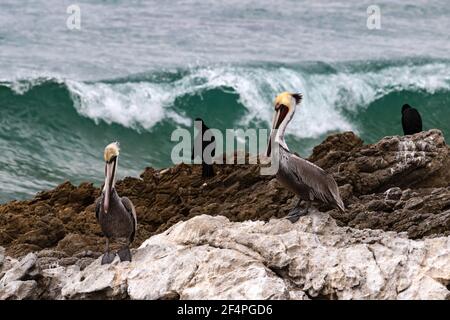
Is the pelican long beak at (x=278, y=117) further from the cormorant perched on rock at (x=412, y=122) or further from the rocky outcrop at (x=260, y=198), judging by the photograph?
the cormorant perched on rock at (x=412, y=122)

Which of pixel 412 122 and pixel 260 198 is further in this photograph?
pixel 412 122

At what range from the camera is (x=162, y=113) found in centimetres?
3247

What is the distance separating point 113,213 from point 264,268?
1899 mm

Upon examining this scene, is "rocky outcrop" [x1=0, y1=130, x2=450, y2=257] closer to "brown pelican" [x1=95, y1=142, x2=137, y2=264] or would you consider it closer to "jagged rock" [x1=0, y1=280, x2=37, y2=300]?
"brown pelican" [x1=95, y1=142, x2=137, y2=264]

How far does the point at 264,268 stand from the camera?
34.9ft

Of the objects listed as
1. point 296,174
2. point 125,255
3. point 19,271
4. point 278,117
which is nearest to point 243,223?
point 296,174

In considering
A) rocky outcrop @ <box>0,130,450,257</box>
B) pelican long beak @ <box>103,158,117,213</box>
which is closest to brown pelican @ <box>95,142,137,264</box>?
pelican long beak @ <box>103,158,117,213</box>

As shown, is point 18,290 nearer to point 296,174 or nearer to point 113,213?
point 113,213

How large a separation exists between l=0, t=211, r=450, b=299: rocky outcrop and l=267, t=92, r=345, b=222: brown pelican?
0.24 metres

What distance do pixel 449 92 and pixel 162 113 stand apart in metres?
10.0

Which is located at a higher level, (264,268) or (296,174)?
(296,174)

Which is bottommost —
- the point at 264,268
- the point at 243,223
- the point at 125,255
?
the point at 264,268

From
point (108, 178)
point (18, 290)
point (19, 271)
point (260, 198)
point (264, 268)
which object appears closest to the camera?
point (264, 268)
